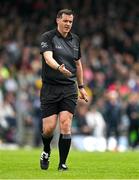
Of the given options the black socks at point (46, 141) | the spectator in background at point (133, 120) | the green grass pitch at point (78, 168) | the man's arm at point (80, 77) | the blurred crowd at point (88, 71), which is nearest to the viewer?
the green grass pitch at point (78, 168)

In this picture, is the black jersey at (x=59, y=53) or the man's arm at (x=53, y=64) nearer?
the man's arm at (x=53, y=64)

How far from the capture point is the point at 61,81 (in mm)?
13914

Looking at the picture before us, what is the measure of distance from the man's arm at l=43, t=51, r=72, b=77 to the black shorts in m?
0.54

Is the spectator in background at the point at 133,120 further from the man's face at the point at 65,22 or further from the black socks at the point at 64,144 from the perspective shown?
the man's face at the point at 65,22

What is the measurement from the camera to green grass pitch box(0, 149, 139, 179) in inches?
516

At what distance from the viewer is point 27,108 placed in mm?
26266

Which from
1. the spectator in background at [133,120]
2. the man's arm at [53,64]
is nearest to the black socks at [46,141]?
the man's arm at [53,64]

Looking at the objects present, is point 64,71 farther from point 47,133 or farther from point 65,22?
point 47,133

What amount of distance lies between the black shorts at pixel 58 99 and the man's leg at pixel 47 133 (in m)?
0.08

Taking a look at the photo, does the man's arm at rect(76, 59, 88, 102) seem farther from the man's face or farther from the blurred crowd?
the blurred crowd

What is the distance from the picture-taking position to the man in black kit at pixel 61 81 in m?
13.8

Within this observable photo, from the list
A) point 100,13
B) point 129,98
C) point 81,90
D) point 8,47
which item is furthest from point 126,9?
point 81,90

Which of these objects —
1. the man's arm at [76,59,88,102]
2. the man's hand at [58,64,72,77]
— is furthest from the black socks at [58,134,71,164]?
the man's hand at [58,64,72,77]

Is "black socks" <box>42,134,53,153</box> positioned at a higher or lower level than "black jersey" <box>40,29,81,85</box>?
lower
